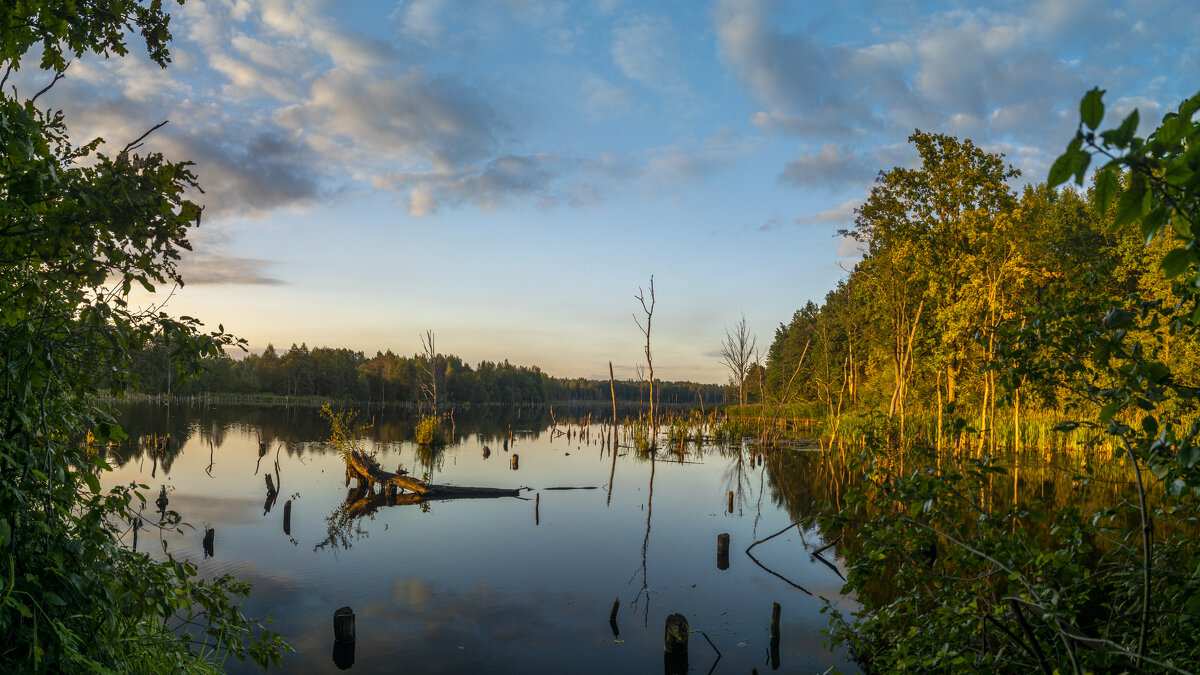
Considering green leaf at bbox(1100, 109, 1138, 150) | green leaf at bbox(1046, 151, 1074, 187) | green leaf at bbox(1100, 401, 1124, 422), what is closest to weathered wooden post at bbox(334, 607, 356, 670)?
green leaf at bbox(1100, 401, 1124, 422)

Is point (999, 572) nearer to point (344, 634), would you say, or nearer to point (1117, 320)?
point (1117, 320)

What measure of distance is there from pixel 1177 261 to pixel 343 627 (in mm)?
9013

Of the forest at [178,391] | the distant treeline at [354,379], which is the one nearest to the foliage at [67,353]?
the forest at [178,391]

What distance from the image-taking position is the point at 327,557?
12.8 m

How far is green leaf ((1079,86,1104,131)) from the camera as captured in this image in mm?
1330

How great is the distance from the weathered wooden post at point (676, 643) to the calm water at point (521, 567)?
197mm

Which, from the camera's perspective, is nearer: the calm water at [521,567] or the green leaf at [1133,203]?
the green leaf at [1133,203]

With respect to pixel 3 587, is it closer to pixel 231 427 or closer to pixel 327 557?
pixel 327 557

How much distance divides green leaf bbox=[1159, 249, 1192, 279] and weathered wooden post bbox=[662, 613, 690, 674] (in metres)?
7.55

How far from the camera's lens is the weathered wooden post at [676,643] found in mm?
8141

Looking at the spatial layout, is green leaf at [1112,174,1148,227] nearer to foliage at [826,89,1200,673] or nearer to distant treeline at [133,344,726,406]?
foliage at [826,89,1200,673]

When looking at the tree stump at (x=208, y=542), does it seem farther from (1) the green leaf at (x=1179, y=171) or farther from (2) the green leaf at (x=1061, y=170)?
(1) the green leaf at (x=1179, y=171)

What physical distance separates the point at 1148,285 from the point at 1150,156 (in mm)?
27470

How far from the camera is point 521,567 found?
12.5 m
